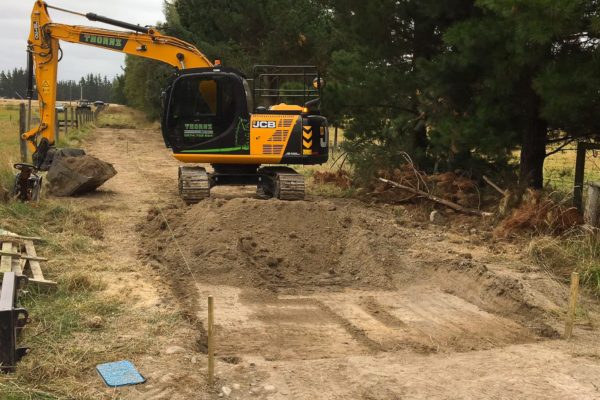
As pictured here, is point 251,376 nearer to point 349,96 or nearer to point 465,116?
point 465,116

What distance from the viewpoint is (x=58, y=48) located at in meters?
13.5

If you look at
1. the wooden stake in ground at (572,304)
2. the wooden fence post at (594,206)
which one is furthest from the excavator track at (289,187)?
the wooden stake in ground at (572,304)

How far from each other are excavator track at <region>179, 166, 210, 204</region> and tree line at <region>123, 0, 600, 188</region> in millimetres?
3515

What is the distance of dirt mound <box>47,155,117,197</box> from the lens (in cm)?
1261

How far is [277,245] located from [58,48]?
25.3ft

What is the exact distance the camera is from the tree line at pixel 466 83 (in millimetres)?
8367

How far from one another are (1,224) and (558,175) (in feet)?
34.5

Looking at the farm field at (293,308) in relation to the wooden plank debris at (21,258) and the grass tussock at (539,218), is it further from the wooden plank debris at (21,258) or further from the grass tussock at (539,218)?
the grass tussock at (539,218)

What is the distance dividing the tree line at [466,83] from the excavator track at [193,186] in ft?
11.5

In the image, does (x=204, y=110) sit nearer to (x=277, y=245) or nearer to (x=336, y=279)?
(x=277, y=245)

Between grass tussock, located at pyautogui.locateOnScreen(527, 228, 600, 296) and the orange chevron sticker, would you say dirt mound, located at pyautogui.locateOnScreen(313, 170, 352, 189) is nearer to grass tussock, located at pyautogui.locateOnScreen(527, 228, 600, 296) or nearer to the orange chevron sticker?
the orange chevron sticker

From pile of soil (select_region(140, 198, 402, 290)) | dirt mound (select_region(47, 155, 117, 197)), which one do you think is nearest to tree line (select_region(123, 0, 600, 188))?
pile of soil (select_region(140, 198, 402, 290))

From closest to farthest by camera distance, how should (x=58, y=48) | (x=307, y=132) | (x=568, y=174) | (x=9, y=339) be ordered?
(x=9, y=339) < (x=307, y=132) < (x=568, y=174) < (x=58, y=48)

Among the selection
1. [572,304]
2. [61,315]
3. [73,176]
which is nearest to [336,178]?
[73,176]
